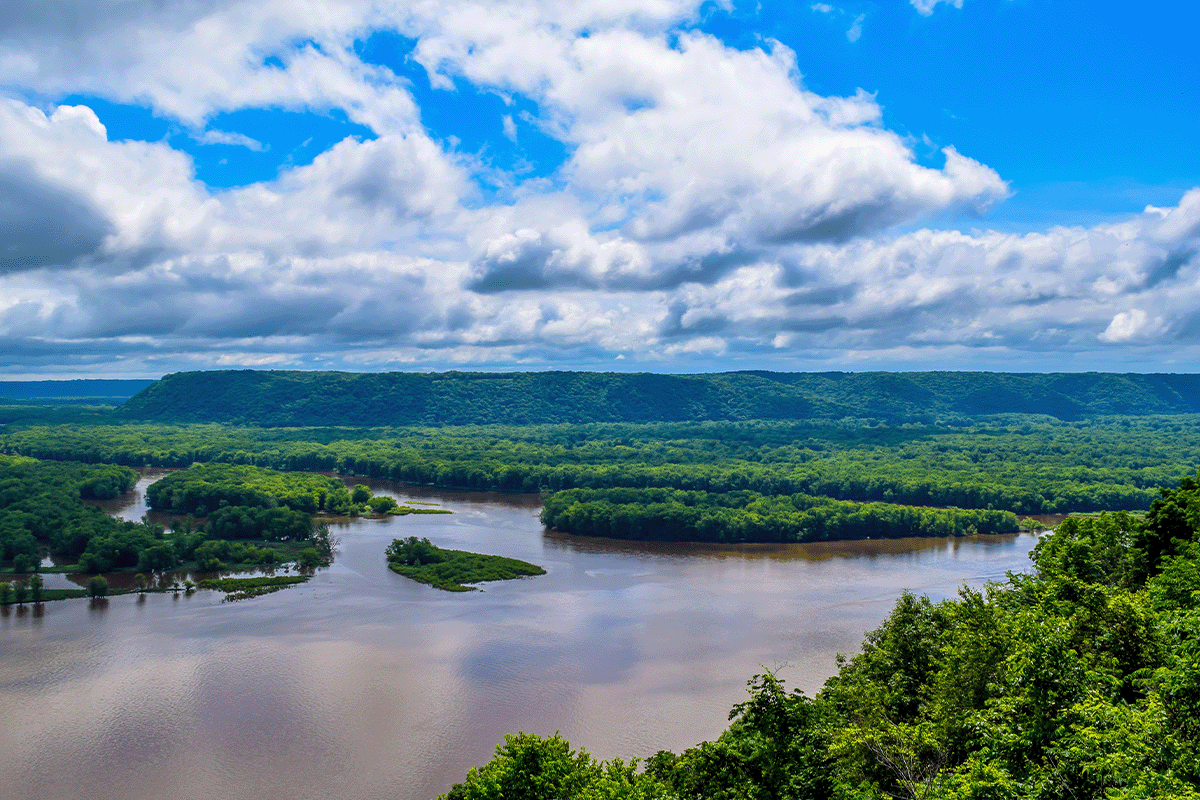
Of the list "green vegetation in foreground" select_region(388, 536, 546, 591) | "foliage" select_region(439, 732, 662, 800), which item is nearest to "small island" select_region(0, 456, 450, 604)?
"green vegetation in foreground" select_region(388, 536, 546, 591)

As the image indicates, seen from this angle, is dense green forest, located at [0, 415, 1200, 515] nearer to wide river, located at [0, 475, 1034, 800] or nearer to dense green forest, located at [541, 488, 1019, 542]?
dense green forest, located at [541, 488, 1019, 542]

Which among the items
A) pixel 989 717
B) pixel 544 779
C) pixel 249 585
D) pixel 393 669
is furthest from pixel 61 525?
pixel 989 717

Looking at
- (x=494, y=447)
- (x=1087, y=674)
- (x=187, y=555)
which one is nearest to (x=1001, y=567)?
(x=1087, y=674)

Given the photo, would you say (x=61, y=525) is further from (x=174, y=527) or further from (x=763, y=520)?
(x=763, y=520)

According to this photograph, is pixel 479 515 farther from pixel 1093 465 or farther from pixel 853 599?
pixel 1093 465

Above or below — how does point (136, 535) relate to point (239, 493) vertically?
below
